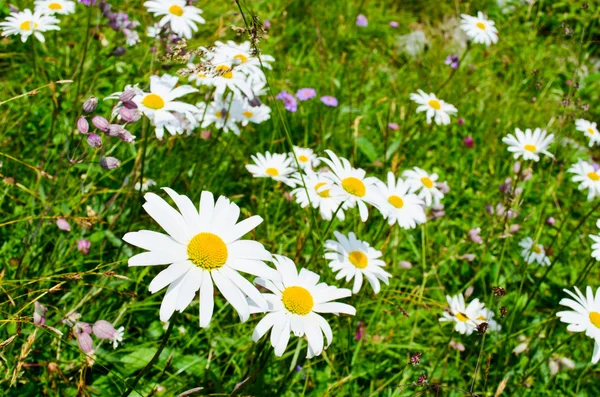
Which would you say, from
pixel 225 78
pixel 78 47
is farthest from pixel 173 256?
pixel 78 47

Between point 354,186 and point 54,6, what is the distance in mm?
1650

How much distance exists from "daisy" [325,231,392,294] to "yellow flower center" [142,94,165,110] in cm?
72

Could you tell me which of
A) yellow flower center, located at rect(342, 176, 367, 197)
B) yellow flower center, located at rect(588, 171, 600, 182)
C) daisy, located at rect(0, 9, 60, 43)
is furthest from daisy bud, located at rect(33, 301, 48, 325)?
yellow flower center, located at rect(588, 171, 600, 182)

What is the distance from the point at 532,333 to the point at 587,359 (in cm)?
25

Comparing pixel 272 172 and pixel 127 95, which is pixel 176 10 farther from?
pixel 127 95

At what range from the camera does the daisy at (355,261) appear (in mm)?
1741

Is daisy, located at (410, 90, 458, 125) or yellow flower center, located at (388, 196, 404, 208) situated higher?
daisy, located at (410, 90, 458, 125)

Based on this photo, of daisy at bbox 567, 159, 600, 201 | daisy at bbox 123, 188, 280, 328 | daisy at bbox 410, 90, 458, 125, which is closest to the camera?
daisy at bbox 123, 188, 280, 328

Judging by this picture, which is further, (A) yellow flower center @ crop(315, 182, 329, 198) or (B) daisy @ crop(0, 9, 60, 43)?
(B) daisy @ crop(0, 9, 60, 43)

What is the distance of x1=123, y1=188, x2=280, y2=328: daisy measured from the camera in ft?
3.42

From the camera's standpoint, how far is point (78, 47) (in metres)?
2.99

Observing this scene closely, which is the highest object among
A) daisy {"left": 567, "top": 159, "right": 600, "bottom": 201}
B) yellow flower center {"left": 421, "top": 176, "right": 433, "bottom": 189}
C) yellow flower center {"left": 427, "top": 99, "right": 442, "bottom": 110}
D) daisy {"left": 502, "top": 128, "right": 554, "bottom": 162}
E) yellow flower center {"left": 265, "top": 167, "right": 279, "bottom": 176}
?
yellow flower center {"left": 427, "top": 99, "right": 442, "bottom": 110}

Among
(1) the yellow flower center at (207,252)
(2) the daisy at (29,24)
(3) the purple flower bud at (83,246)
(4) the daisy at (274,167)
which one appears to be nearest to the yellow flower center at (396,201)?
(4) the daisy at (274,167)

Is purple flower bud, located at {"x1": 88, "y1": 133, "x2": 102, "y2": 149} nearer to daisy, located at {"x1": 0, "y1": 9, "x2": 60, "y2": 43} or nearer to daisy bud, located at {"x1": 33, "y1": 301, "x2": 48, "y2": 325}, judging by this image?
daisy bud, located at {"x1": 33, "y1": 301, "x2": 48, "y2": 325}
